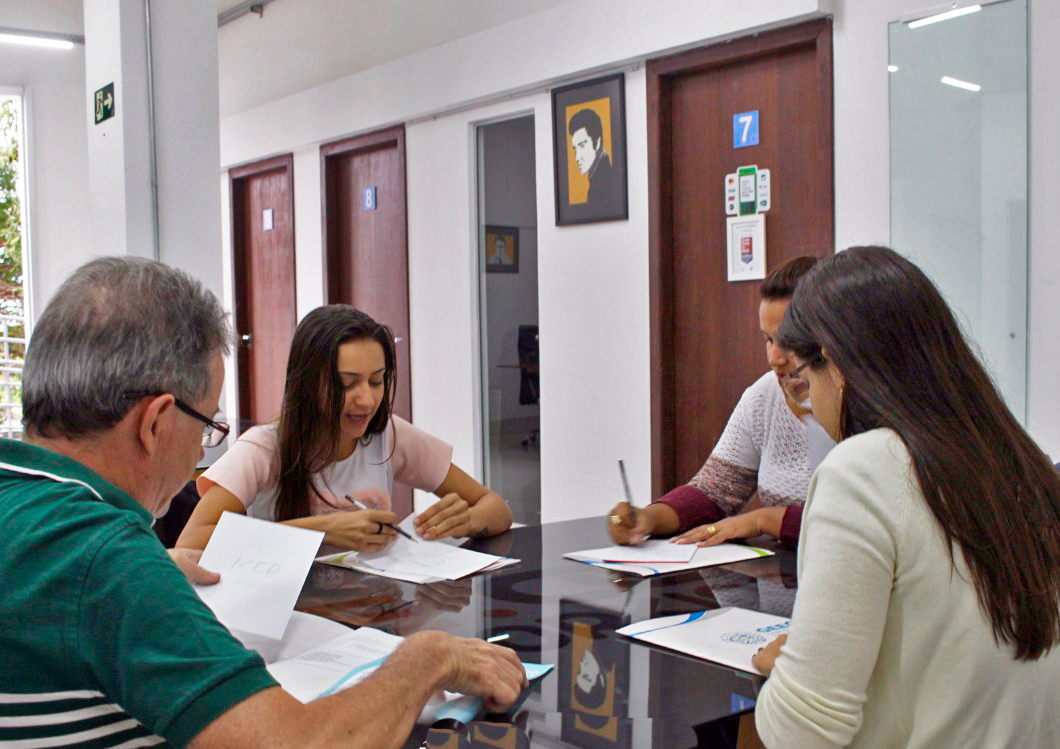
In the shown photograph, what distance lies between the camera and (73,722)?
2.90ft

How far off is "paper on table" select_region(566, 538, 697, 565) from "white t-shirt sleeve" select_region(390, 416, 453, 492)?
24.2 inches

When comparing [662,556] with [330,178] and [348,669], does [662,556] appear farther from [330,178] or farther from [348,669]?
[330,178]

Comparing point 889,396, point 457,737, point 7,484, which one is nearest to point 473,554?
point 457,737

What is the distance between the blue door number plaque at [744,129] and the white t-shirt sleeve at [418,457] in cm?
186

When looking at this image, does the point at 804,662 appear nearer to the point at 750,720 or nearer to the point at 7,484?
the point at 750,720

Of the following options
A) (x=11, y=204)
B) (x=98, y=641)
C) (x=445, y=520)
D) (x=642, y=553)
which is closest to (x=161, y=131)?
(x=445, y=520)

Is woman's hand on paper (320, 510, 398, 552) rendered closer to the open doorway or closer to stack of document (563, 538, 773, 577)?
stack of document (563, 538, 773, 577)

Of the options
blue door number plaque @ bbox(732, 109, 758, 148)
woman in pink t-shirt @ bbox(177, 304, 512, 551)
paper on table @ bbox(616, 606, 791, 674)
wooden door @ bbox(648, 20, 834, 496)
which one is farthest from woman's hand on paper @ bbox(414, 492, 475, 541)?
blue door number plaque @ bbox(732, 109, 758, 148)

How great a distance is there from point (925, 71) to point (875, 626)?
101 inches

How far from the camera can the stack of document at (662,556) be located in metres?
1.93

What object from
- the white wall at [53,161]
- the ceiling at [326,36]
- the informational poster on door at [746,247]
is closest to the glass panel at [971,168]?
the informational poster on door at [746,247]

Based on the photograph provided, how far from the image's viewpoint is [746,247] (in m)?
3.76

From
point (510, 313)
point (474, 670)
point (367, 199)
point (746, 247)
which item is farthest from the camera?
point (367, 199)

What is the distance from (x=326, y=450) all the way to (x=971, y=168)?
2092 mm
